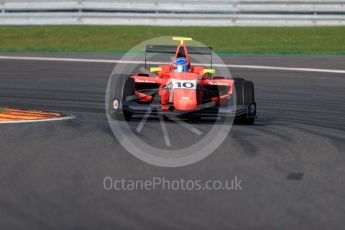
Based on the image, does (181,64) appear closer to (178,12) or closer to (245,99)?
(245,99)

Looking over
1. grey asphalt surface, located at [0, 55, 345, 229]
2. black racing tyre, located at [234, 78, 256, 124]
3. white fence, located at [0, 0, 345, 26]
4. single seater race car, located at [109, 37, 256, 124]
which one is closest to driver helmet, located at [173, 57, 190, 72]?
single seater race car, located at [109, 37, 256, 124]

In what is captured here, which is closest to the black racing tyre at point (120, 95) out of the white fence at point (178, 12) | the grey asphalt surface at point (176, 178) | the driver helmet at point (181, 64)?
the grey asphalt surface at point (176, 178)

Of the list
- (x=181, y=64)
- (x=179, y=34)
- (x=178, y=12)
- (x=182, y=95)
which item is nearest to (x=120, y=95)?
(x=182, y=95)

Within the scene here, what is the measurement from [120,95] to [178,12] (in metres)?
14.1

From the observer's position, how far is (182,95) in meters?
10.9

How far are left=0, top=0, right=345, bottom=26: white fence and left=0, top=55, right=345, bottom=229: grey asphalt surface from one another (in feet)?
41.9

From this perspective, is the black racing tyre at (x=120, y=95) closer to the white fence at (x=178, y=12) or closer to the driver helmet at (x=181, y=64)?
the driver helmet at (x=181, y=64)

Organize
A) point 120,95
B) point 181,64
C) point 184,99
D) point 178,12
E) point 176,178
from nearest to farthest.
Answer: point 176,178
point 184,99
point 120,95
point 181,64
point 178,12

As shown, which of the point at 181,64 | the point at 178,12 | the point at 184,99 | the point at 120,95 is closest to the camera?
the point at 184,99

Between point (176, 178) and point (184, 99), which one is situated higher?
point (184, 99)

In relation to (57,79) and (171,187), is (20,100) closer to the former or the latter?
(57,79)

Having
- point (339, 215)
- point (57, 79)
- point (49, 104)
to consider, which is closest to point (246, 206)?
point (339, 215)

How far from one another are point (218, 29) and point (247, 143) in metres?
16.2

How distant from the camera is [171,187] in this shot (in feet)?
22.4
